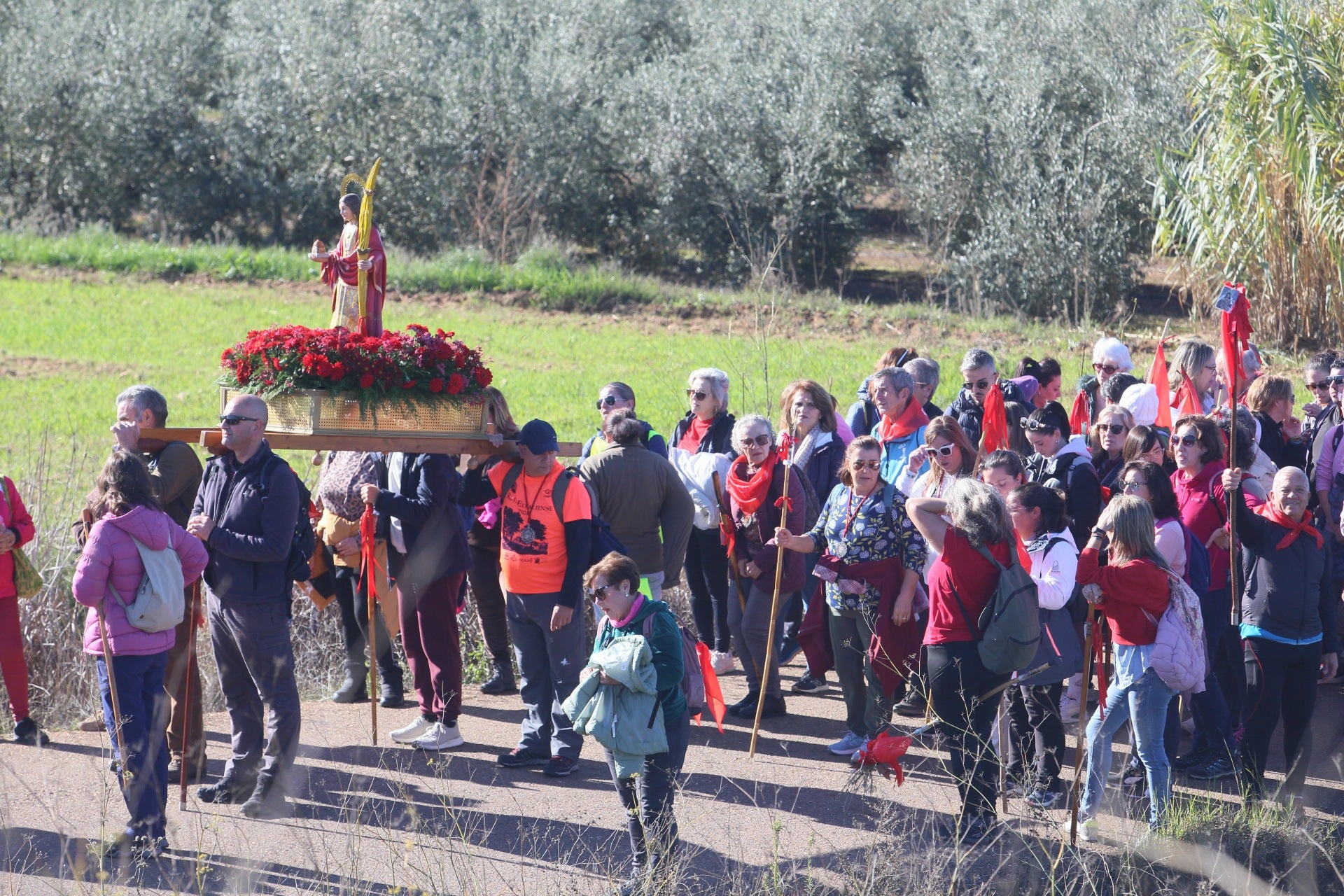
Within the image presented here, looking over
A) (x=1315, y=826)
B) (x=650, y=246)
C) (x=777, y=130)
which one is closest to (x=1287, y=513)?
(x=1315, y=826)

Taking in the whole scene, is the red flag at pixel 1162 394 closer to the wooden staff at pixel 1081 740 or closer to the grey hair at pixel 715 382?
the grey hair at pixel 715 382

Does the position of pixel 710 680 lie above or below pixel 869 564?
below

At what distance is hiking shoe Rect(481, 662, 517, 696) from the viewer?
8.75 m

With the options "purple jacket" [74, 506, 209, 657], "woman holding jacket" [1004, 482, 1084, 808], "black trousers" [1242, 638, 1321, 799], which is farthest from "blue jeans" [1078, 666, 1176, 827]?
"purple jacket" [74, 506, 209, 657]

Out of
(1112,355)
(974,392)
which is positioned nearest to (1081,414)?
(1112,355)

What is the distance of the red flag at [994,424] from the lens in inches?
344

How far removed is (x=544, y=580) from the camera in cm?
699

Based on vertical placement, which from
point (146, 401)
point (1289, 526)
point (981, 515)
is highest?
point (146, 401)

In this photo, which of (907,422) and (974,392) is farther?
(974,392)

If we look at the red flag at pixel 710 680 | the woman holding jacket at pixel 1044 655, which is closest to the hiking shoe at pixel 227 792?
the red flag at pixel 710 680

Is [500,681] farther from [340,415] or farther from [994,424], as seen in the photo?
[994,424]

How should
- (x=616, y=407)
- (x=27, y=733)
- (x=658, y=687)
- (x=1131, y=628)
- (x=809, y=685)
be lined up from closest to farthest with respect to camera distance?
(x=658, y=687), (x=1131, y=628), (x=27, y=733), (x=616, y=407), (x=809, y=685)

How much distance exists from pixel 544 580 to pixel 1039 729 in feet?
8.54

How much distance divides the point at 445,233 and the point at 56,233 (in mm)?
7047
